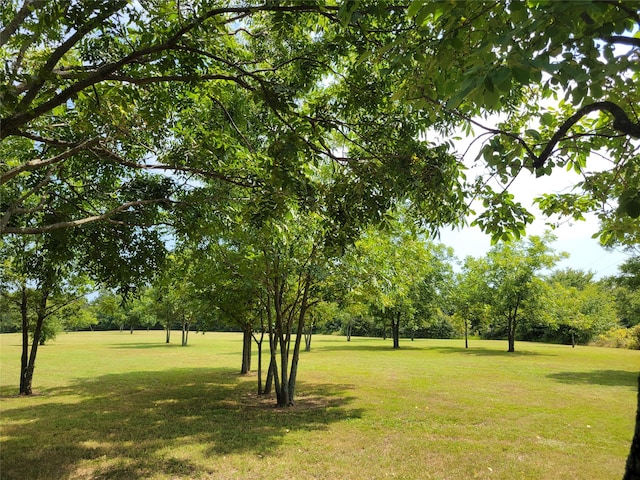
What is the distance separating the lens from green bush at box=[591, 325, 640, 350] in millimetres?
40006

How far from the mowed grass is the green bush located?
99.3 feet

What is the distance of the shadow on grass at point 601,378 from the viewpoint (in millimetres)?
15336

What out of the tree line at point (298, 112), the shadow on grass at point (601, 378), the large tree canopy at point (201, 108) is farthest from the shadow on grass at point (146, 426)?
the shadow on grass at point (601, 378)

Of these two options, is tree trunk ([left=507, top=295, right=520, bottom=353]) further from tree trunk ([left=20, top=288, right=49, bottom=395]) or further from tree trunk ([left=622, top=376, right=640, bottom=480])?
tree trunk ([left=622, top=376, right=640, bottom=480])

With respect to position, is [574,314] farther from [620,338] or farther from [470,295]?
[470,295]

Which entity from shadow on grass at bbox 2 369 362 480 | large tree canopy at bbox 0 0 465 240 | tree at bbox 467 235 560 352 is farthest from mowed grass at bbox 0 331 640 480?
tree at bbox 467 235 560 352

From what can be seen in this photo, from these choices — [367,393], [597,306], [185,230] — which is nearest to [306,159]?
[185,230]

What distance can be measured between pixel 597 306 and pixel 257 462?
184 feet

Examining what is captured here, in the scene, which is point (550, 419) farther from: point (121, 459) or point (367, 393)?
point (121, 459)

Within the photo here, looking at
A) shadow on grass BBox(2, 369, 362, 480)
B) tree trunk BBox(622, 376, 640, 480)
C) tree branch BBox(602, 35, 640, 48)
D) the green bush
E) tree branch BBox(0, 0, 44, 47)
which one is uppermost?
tree branch BBox(0, 0, 44, 47)

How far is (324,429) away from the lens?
348 inches

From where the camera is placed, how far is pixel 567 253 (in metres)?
31.8

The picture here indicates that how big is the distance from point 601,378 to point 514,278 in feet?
51.2

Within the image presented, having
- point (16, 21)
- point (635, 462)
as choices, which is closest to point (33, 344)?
point (16, 21)
